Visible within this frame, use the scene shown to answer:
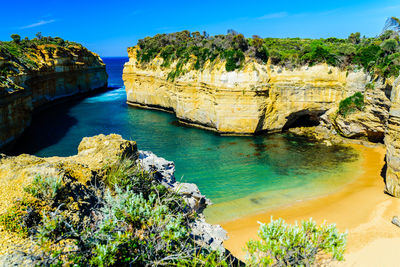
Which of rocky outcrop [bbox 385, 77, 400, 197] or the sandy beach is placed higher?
rocky outcrop [bbox 385, 77, 400, 197]

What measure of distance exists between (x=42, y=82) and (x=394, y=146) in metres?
46.1

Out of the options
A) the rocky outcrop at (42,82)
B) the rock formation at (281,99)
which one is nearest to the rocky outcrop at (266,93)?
the rock formation at (281,99)

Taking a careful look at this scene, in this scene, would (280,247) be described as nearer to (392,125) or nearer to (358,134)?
(392,125)

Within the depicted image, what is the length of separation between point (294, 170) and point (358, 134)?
938 cm

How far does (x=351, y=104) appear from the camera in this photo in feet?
73.3

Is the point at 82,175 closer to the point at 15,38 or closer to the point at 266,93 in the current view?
the point at 266,93

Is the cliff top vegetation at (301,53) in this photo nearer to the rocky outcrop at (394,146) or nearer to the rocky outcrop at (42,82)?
the rocky outcrop at (394,146)

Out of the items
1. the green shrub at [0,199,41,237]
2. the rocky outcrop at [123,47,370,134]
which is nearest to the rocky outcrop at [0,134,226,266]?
the green shrub at [0,199,41,237]

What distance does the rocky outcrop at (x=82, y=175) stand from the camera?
15.6 feet

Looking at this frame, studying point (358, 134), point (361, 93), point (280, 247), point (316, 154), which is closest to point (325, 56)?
point (361, 93)

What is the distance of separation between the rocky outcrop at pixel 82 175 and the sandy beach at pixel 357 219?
397 centimetres

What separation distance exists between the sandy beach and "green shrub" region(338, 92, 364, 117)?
7.60 meters

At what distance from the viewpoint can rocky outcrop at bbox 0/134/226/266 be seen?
15.6ft

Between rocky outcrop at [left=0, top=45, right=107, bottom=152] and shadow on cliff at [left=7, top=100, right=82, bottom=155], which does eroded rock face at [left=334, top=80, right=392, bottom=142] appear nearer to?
shadow on cliff at [left=7, top=100, right=82, bottom=155]
